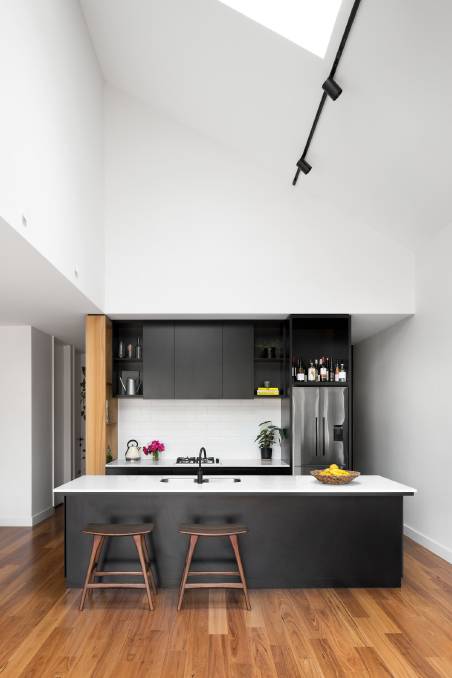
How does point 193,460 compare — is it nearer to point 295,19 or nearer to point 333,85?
point 333,85

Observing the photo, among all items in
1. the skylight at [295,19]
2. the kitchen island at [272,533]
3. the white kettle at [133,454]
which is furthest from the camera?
the white kettle at [133,454]

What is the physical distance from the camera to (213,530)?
14.3ft

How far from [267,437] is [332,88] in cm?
408

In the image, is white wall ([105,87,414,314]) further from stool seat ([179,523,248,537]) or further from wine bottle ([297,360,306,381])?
stool seat ([179,523,248,537])

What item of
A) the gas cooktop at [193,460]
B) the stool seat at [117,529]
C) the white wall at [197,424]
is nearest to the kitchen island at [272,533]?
the stool seat at [117,529]

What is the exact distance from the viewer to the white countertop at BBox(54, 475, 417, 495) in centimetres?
458

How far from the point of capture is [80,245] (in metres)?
5.20

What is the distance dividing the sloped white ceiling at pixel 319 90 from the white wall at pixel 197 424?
258cm

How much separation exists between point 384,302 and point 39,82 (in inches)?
156

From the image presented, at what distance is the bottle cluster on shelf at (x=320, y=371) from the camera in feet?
21.5

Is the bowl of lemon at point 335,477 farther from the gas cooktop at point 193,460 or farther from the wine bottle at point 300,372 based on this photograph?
the gas cooktop at point 193,460

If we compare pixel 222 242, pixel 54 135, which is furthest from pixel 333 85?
pixel 222 242

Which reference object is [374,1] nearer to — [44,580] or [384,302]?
[384,302]

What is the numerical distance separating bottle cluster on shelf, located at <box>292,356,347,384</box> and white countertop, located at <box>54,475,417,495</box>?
1576 mm
